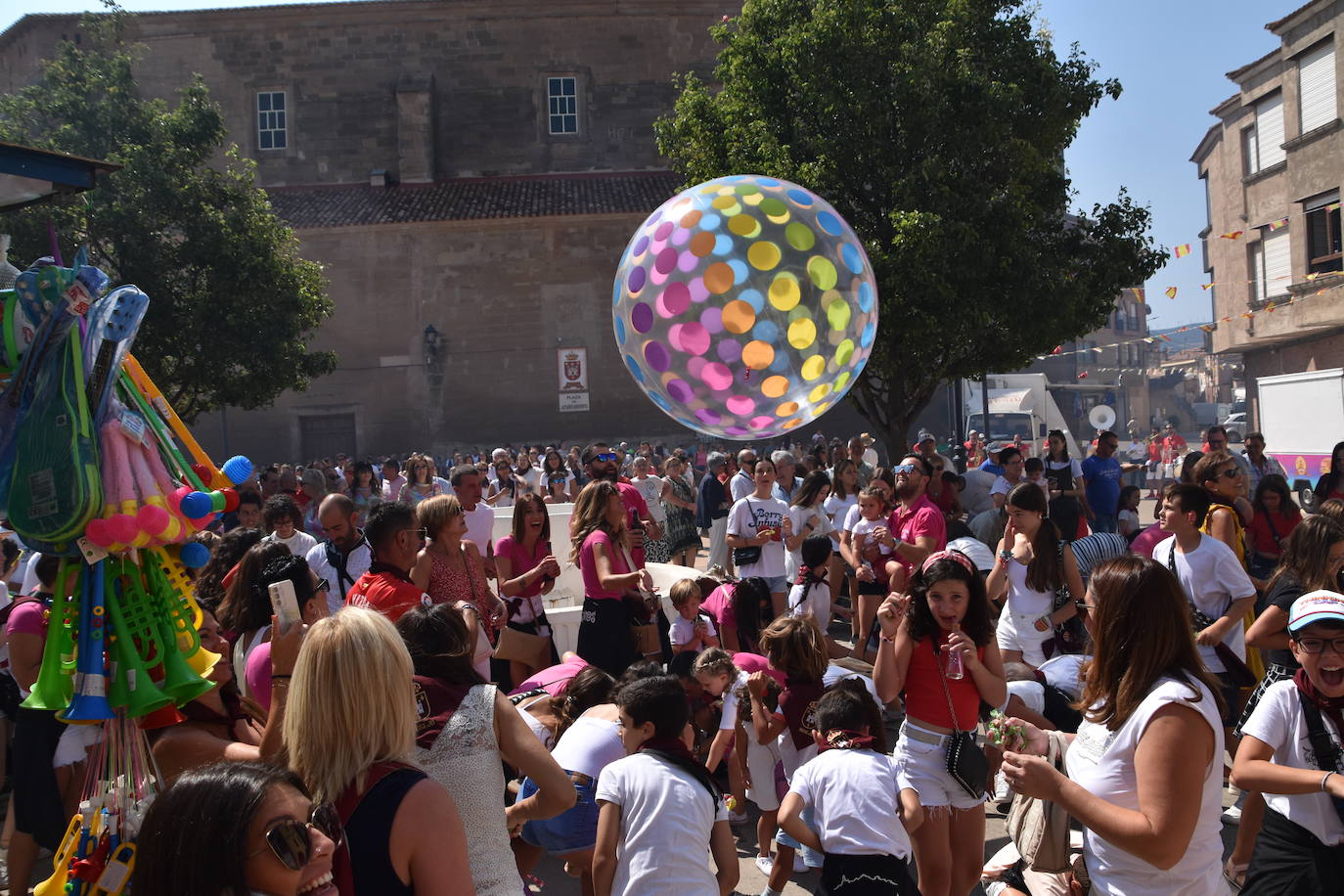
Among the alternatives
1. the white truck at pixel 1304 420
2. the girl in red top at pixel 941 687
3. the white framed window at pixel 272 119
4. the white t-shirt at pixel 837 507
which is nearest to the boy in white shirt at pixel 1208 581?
the girl in red top at pixel 941 687

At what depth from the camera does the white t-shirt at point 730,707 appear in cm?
512

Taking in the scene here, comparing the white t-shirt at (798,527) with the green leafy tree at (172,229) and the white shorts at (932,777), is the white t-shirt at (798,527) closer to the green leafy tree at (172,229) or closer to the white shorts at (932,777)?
the white shorts at (932,777)

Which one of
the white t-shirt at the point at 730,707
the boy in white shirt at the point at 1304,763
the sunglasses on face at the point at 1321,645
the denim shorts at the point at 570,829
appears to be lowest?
the denim shorts at the point at 570,829

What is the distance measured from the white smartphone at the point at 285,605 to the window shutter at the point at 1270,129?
27.9m

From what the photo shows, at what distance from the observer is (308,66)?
1286 inches

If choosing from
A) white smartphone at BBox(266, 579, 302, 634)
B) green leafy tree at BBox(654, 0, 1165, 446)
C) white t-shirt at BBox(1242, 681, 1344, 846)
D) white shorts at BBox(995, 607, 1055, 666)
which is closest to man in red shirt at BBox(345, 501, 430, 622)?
white smartphone at BBox(266, 579, 302, 634)

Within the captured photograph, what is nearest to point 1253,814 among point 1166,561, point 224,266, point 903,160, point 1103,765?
point 1166,561

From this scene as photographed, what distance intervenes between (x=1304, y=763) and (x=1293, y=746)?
51mm

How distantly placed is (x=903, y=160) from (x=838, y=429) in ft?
51.6

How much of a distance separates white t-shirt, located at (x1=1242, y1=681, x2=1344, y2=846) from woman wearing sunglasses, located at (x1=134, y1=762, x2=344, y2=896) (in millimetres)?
2609

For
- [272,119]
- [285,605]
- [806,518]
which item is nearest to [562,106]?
[272,119]

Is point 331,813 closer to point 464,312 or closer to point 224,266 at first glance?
point 224,266

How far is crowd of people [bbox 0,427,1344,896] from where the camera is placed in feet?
7.88

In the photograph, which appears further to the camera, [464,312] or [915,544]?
[464,312]
